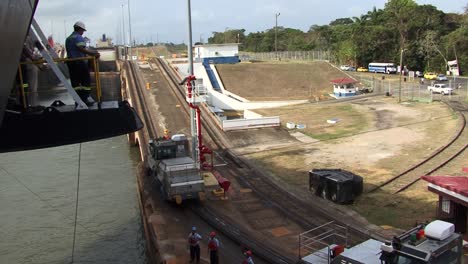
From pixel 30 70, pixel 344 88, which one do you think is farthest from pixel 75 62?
pixel 344 88

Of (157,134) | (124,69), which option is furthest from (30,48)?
(124,69)

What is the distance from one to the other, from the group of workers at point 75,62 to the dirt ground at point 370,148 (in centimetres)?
1275

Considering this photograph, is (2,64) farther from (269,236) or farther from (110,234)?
(110,234)

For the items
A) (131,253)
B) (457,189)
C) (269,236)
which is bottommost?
(131,253)

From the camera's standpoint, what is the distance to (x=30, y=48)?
10.7m

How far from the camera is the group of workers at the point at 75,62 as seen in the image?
403 inches

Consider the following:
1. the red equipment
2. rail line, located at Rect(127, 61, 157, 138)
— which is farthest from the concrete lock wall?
the red equipment

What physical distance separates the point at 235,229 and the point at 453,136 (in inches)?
795

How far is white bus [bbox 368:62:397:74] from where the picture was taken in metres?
79.1

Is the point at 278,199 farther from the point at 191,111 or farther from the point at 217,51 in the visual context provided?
the point at 217,51

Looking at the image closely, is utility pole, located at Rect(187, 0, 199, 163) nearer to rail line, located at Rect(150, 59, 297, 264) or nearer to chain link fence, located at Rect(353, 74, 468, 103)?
rail line, located at Rect(150, 59, 297, 264)

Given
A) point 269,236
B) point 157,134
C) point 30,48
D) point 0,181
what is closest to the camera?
point 30,48

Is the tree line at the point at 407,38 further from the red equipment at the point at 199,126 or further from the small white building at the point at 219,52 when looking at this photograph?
the red equipment at the point at 199,126

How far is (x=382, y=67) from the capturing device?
80.4 metres
